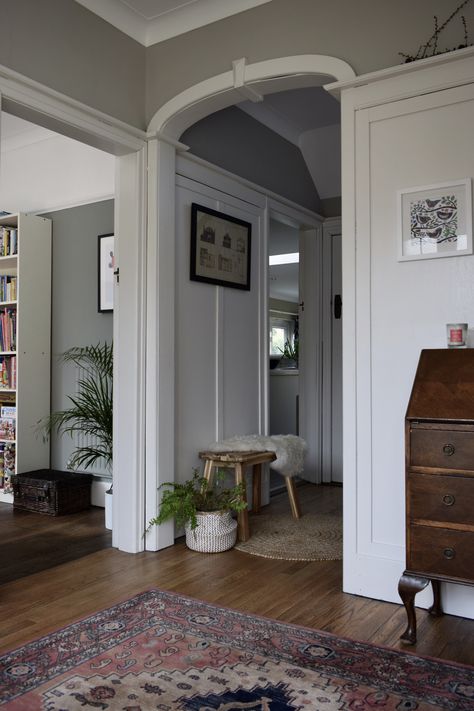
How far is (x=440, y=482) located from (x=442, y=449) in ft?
0.39

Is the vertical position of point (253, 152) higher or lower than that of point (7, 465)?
higher

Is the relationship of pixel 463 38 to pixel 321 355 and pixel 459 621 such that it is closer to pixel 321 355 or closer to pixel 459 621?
pixel 459 621

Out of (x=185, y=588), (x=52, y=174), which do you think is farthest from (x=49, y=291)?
(x=185, y=588)

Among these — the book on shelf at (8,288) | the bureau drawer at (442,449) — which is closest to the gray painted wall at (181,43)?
the bureau drawer at (442,449)

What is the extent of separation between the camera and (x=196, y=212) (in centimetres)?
374

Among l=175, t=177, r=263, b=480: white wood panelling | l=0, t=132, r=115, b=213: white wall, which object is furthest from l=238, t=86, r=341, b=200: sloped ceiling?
l=0, t=132, r=115, b=213: white wall

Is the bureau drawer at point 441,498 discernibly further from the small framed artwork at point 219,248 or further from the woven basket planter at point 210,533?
the small framed artwork at point 219,248

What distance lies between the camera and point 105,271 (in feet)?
14.7

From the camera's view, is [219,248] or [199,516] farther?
[219,248]

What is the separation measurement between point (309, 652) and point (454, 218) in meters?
1.80

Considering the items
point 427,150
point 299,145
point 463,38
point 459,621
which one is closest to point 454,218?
point 427,150

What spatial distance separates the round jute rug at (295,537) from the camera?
3.31 m

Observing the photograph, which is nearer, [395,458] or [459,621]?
[459,621]

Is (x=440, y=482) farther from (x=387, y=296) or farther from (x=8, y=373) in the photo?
(x=8, y=373)
